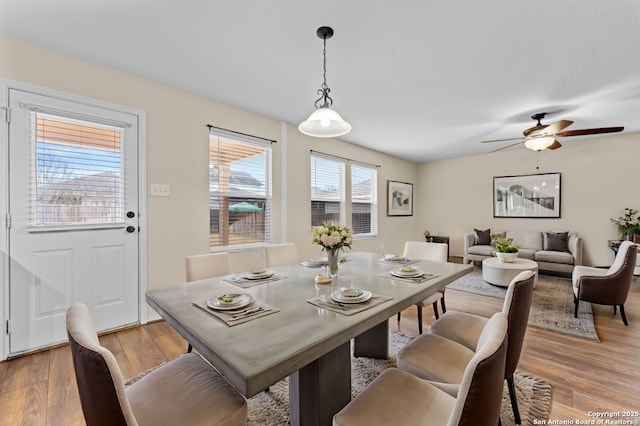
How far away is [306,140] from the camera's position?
4.27 m

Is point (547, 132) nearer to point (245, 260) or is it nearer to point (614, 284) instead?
point (614, 284)

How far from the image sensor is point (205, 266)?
2.17 metres

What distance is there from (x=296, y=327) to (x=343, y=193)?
4.06m

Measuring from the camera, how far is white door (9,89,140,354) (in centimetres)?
219

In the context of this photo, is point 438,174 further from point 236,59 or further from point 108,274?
point 108,274

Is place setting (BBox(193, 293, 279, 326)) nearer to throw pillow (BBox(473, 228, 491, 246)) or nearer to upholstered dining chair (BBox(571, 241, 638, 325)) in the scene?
upholstered dining chair (BBox(571, 241, 638, 325))

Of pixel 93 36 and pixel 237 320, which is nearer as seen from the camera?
pixel 237 320

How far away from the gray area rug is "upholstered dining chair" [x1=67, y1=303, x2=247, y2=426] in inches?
23.8

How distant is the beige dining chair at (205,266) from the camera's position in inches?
82.6

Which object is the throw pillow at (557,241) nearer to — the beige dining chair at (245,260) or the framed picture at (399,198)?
the framed picture at (399,198)

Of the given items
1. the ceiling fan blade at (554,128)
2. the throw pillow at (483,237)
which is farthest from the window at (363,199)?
the ceiling fan blade at (554,128)

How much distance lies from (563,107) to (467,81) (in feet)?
5.33

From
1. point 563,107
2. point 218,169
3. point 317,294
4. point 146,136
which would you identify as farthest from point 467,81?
point 146,136

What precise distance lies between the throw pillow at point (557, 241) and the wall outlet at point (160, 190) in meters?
6.12
